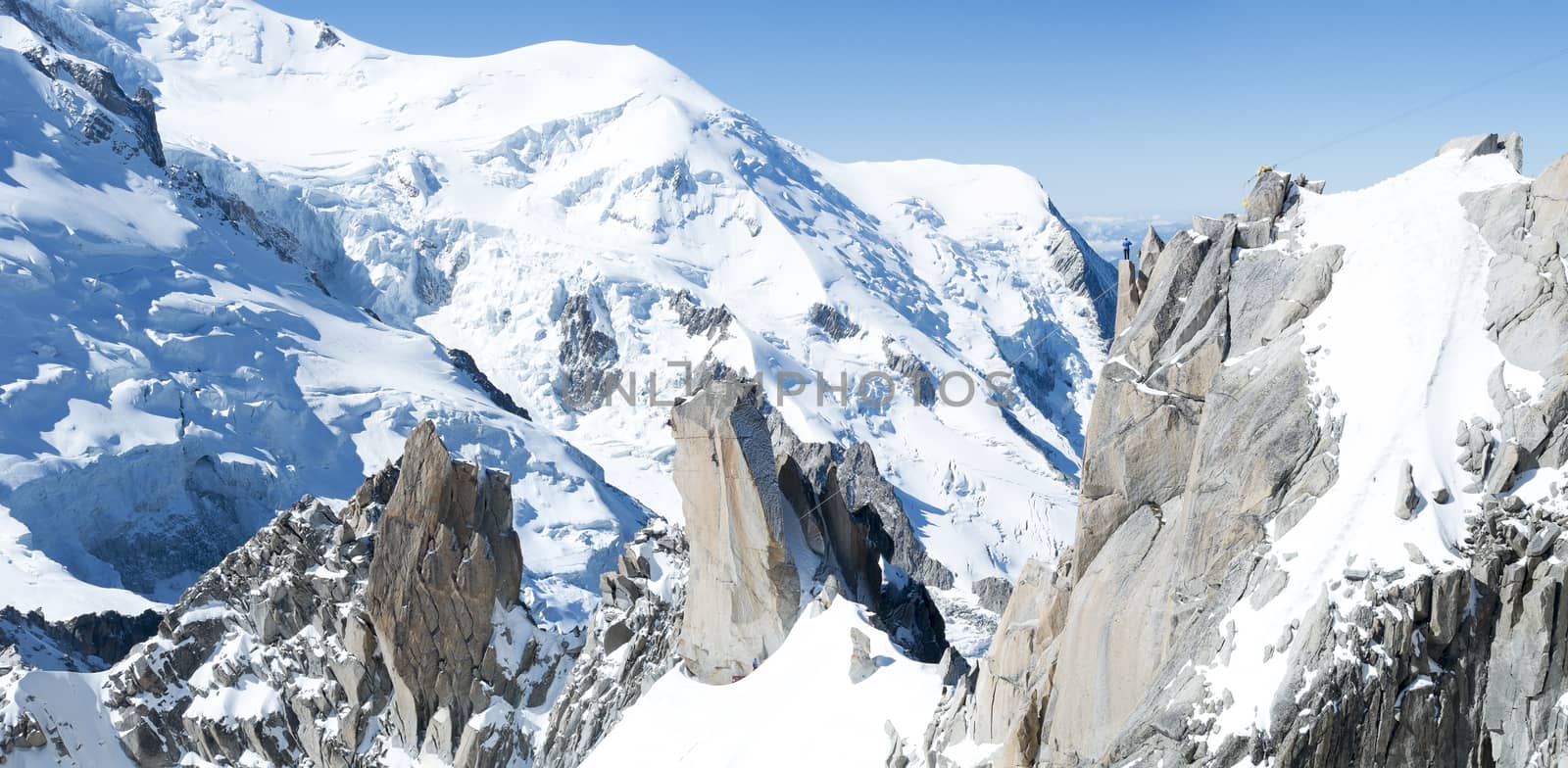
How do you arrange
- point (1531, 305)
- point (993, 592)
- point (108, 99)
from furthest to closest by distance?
point (108, 99), point (993, 592), point (1531, 305)

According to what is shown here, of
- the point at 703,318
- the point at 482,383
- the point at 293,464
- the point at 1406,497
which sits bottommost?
the point at 293,464

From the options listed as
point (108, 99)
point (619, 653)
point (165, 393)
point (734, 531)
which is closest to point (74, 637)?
point (619, 653)

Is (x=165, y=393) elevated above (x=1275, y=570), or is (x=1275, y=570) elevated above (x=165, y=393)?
(x=165, y=393)

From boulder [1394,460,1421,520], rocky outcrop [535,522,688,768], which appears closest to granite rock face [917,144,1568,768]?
boulder [1394,460,1421,520]

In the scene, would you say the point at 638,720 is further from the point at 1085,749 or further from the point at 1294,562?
the point at 1294,562

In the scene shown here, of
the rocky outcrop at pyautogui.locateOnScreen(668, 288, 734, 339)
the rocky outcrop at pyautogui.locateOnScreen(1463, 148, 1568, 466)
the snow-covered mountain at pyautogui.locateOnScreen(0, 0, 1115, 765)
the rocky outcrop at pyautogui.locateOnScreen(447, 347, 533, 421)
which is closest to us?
the rocky outcrop at pyautogui.locateOnScreen(1463, 148, 1568, 466)

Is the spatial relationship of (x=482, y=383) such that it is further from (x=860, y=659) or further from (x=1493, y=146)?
(x=1493, y=146)

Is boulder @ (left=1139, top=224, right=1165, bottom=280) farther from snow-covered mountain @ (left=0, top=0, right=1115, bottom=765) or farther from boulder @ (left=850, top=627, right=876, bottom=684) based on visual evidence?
boulder @ (left=850, top=627, right=876, bottom=684)
